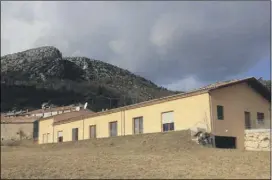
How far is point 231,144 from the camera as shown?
32188mm

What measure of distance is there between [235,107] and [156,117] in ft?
22.2

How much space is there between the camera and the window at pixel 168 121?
34053 mm

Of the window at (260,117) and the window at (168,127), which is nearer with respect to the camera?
the window at (168,127)

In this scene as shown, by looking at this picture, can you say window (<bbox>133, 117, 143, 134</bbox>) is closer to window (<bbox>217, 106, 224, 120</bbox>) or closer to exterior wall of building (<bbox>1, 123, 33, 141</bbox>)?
window (<bbox>217, 106, 224, 120</bbox>)

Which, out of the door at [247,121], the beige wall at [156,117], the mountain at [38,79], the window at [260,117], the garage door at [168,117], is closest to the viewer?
the mountain at [38,79]

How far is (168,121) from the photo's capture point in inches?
1356

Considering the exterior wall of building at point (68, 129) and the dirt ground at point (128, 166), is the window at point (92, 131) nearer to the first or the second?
the exterior wall of building at point (68, 129)

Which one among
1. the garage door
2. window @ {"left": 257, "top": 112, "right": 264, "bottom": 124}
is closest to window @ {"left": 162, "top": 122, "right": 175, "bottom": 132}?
the garage door

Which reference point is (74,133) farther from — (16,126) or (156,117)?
(16,126)

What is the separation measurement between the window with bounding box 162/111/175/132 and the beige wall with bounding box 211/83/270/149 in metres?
4.07

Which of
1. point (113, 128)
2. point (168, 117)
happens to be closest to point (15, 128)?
point (168, 117)

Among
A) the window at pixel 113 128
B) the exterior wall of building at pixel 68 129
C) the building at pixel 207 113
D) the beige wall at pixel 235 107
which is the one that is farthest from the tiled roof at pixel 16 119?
the exterior wall of building at pixel 68 129

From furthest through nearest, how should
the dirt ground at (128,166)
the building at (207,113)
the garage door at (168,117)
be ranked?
the garage door at (168,117) → the building at (207,113) → the dirt ground at (128,166)

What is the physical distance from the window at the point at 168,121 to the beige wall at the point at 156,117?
13.4 inches
